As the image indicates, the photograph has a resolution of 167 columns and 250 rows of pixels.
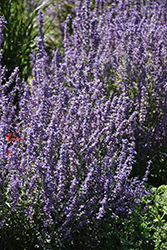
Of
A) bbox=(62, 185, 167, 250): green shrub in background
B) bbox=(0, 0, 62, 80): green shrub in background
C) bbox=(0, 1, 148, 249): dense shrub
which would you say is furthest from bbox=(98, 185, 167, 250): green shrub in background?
bbox=(0, 0, 62, 80): green shrub in background

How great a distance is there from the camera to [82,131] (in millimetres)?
2635

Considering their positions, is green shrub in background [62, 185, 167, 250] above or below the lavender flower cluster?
below

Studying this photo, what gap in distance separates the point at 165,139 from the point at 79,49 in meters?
1.51

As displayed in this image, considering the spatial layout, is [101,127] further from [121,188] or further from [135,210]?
[135,210]

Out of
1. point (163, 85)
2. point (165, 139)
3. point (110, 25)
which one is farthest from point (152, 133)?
point (110, 25)

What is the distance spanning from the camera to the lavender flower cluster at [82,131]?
89.5 inches

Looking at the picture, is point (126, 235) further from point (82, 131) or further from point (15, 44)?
point (15, 44)

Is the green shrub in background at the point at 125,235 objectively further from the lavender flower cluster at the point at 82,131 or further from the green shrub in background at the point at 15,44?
the green shrub in background at the point at 15,44

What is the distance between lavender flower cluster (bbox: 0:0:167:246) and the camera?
89.5 inches

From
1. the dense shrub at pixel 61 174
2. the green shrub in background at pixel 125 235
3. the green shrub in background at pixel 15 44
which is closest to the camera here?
the dense shrub at pixel 61 174

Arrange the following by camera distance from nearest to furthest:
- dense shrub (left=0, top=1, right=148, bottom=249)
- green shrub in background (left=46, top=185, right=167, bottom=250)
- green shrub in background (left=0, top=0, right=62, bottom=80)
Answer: dense shrub (left=0, top=1, right=148, bottom=249)
green shrub in background (left=46, top=185, right=167, bottom=250)
green shrub in background (left=0, top=0, right=62, bottom=80)

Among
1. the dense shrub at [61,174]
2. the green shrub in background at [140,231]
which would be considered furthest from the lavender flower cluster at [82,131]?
the green shrub in background at [140,231]

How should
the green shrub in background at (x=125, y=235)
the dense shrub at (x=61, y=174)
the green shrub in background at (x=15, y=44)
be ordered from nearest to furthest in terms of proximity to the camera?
the dense shrub at (x=61, y=174), the green shrub in background at (x=125, y=235), the green shrub in background at (x=15, y=44)

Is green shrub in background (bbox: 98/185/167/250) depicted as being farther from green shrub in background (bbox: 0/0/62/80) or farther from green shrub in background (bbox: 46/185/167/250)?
green shrub in background (bbox: 0/0/62/80)
